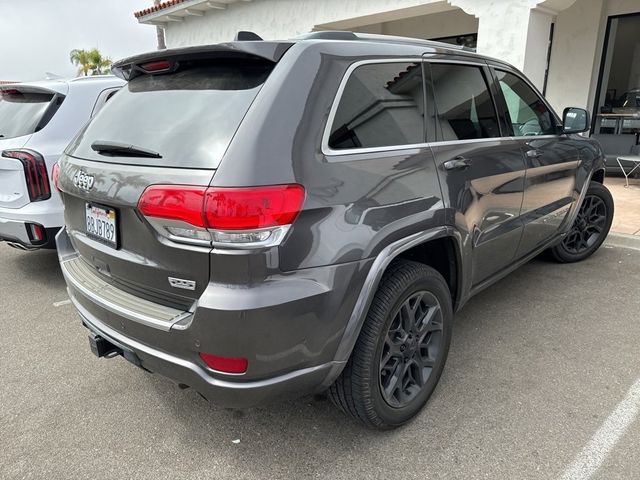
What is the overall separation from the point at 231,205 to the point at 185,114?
23.1 inches

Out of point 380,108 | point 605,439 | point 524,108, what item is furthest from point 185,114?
point 524,108

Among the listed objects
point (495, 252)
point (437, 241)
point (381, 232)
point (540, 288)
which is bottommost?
point (540, 288)

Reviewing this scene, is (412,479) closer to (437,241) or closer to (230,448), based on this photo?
(230,448)

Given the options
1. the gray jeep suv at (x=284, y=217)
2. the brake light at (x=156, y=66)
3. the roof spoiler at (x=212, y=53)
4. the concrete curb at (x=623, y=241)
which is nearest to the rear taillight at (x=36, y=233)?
the gray jeep suv at (x=284, y=217)

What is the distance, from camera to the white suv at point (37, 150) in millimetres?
3844

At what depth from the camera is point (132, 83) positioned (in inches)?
99.3

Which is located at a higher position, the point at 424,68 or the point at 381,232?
the point at 424,68

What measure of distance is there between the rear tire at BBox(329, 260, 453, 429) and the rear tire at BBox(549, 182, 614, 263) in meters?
2.62

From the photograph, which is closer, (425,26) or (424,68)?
(424,68)

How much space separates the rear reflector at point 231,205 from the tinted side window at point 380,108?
35 centimetres

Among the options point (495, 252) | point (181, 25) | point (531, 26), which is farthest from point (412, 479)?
point (181, 25)

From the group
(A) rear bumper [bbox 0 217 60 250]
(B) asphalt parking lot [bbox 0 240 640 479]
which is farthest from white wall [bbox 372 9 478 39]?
(A) rear bumper [bbox 0 217 60 250]

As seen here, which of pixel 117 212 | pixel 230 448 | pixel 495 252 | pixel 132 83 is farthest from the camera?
pixel 495 252

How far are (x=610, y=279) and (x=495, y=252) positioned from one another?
1.92 m
